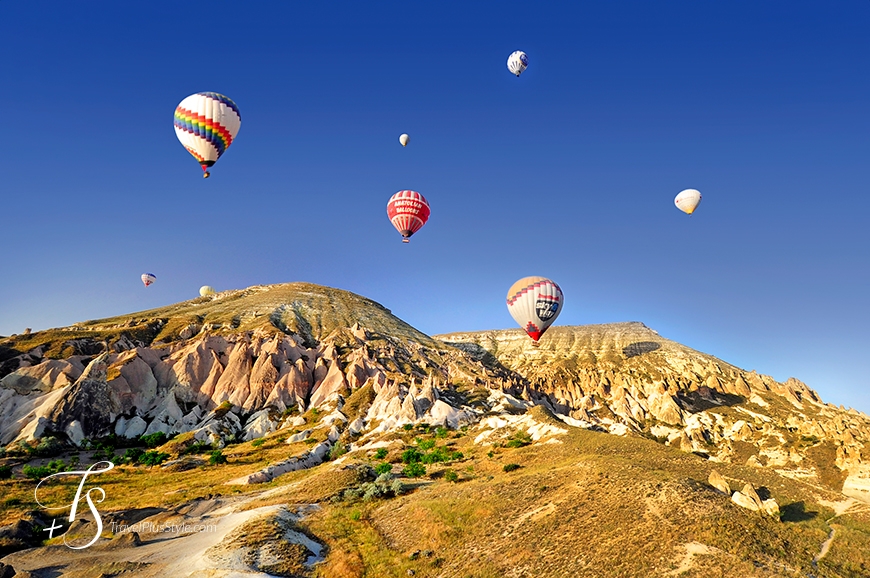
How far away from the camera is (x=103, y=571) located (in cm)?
A: 2244

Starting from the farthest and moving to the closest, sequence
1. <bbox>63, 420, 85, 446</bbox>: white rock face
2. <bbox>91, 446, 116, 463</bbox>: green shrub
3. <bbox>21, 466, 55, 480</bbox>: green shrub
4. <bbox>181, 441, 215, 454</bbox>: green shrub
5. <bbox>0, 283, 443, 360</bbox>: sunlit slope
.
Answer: <bbox>0, 283, 443, 360</bbox>: sunlit slope
<bbox>63, 420, 85, 446</bbox>: white rock face
<bbox>181, 441, 215, 454</bbox>: green shrub
<bbox>91, 446, 116, 463</bbox>: green shrub
<bbox>21, 466, 55, 480</bbox>: green shrub

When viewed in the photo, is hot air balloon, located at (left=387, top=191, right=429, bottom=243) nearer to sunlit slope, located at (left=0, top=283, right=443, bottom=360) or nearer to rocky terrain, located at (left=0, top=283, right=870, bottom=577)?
rocky terrain, located at (left=0, top=283, right=870, bottom=577)

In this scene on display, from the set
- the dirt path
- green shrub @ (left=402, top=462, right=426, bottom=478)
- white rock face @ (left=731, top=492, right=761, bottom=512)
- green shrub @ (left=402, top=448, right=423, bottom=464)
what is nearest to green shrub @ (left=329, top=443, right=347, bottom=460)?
green shrub @ (left=402, top=448, right=423, bottom=464)

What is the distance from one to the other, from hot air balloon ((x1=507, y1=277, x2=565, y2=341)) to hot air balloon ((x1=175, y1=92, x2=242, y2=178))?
5048cm

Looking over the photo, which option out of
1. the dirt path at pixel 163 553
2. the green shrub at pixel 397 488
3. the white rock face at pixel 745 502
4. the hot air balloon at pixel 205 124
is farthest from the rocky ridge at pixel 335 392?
the hot air balloon at pixel 205 124

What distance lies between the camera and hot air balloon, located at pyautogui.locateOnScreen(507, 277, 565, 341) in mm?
77500

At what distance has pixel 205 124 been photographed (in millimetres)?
51344

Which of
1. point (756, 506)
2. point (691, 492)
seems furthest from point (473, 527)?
point (756, 506)

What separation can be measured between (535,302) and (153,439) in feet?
211

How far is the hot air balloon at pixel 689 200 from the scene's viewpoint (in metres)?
78.6

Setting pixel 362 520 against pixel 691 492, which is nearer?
pixel 691 492

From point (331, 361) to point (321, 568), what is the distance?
256 feet

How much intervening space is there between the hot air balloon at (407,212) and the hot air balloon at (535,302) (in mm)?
22640

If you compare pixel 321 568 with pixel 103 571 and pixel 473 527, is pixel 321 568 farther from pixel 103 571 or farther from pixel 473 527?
pixel 103 571
